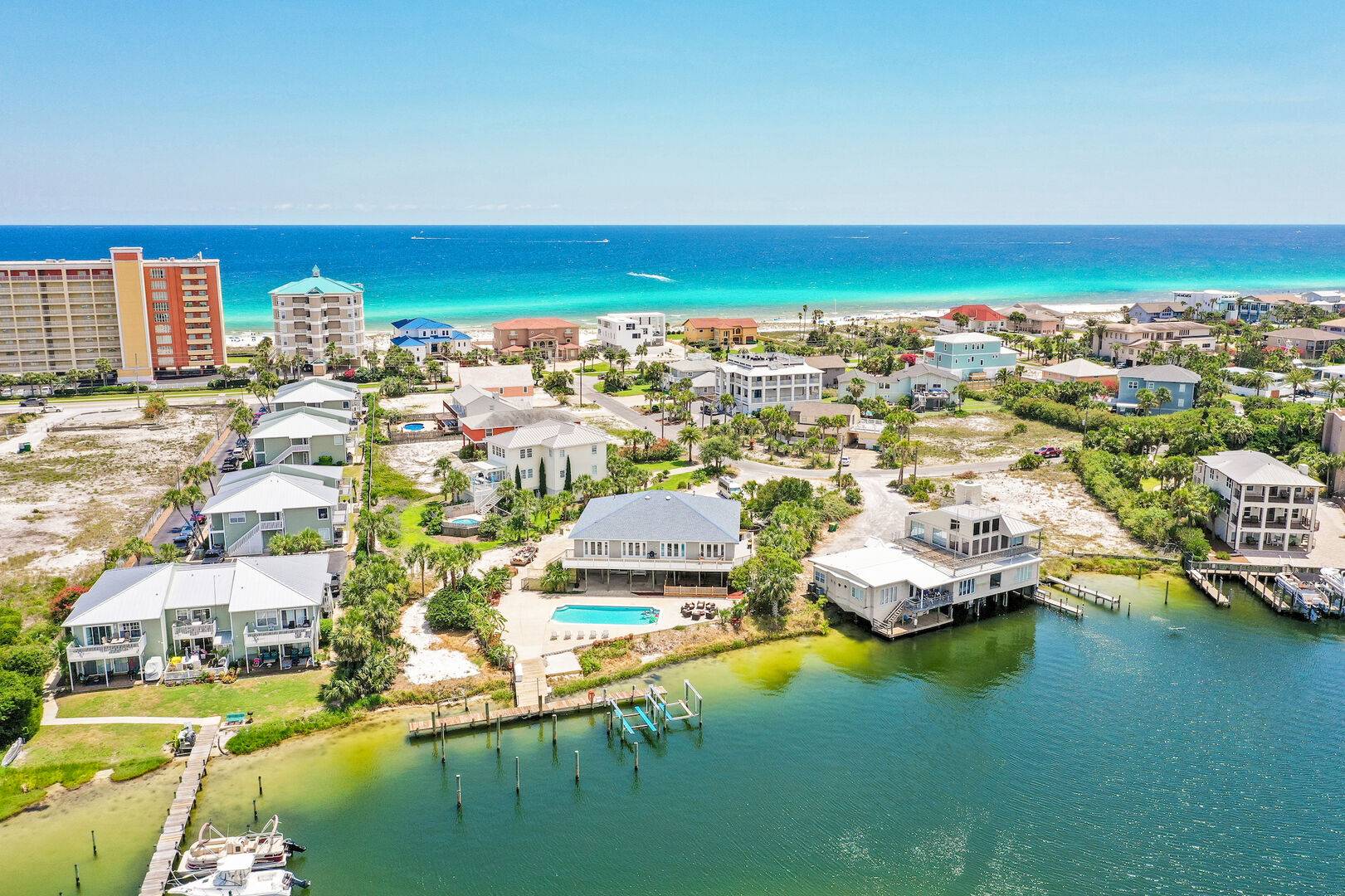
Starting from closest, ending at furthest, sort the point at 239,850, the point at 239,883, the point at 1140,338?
the point at 239,883 < the point at 239,850 < the point at 1140,338

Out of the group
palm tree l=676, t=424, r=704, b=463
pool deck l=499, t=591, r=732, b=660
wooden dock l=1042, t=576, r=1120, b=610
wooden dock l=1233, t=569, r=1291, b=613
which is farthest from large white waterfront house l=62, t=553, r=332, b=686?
wooden dock l=1233, t=569, r=1291, b=613

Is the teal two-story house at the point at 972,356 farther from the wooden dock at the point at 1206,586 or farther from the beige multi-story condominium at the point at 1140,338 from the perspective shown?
the wooden dock at the point at 1206,586

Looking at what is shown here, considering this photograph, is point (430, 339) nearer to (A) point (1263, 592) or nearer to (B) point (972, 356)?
(B) point (972, 356)

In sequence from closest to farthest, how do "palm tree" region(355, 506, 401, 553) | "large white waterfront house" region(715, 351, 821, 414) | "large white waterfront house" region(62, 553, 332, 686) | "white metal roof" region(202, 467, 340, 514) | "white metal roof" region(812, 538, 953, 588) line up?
"large white waterfront house" region(62, 553, 332, 686) → "white metal roof" region(812, 538, 953, 588) → "white metal roof" region(202, 467, 340, 514) → "palm tree" region(355, 506, 401, 553) → "large white waterfront house" region(715, 351, 821, 414)

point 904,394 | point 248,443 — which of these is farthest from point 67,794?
point 904,394

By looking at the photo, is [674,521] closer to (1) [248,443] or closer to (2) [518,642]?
(2) [518,642]

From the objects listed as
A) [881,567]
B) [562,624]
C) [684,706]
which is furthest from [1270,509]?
[562,624]

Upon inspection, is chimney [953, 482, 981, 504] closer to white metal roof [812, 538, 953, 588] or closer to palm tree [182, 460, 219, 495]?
white metal roof [812, 538, 953, 588]
